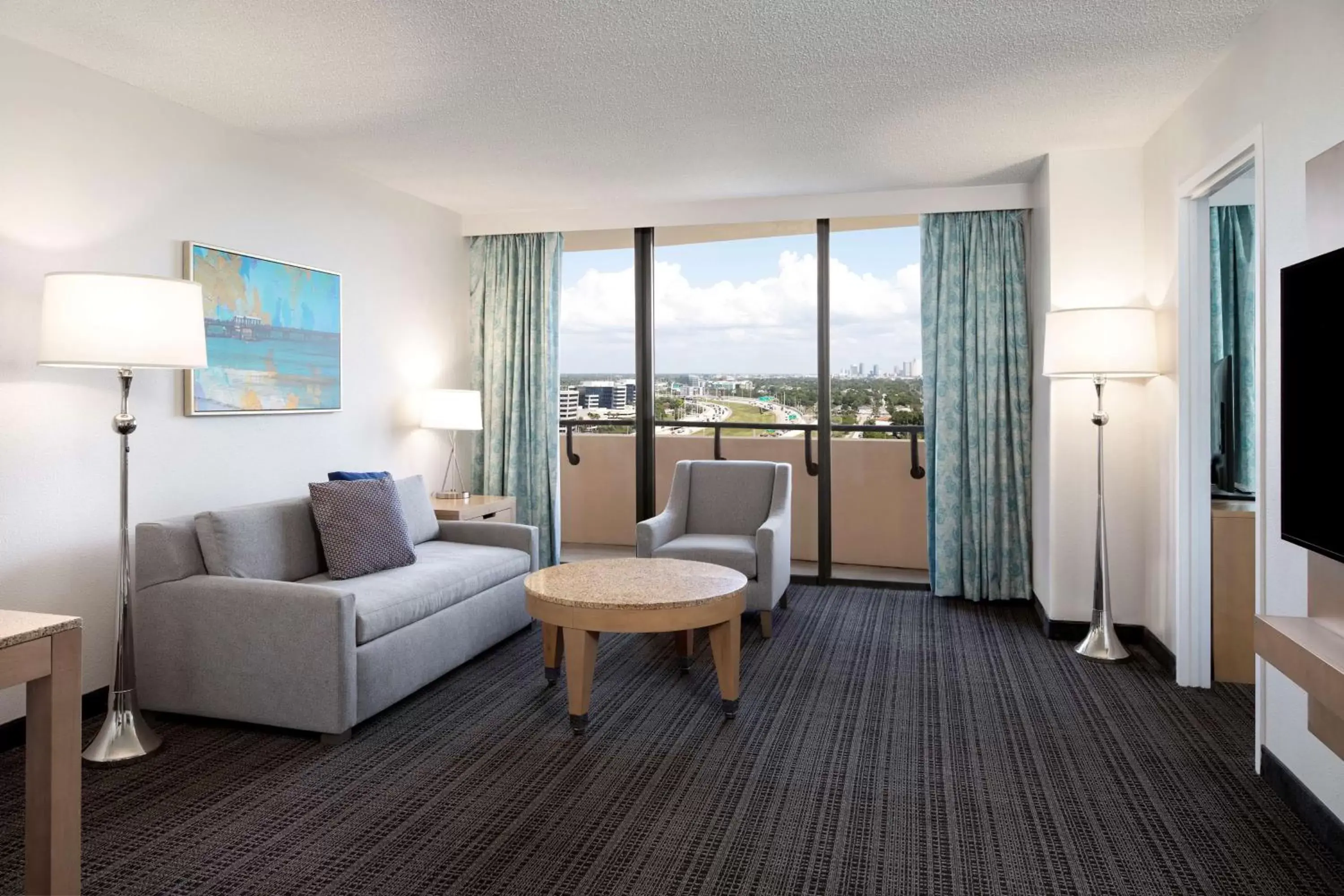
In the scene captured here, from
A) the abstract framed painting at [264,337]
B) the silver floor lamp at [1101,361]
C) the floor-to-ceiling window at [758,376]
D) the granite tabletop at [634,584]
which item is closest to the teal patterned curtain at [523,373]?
the floor-to-ceiling window at [758,376]

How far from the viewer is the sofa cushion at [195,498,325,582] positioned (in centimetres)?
333

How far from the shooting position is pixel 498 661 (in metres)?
4.01

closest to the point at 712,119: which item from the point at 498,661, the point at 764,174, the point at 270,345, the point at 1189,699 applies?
the point at 764,174

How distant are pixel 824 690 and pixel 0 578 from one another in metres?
3.08

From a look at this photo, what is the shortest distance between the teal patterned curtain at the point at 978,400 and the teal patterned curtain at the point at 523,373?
2.44 metres

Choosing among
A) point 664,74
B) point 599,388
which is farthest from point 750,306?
point 664,74

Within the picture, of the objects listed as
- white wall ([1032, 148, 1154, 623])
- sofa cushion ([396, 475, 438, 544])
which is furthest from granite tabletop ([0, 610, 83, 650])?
white wall ([1032, 148, 1154, 623])

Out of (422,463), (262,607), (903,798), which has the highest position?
(422,463)

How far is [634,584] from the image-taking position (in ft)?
11.3

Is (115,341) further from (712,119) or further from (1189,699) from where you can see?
(1189,699)

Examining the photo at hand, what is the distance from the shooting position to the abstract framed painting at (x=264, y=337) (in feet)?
12.5

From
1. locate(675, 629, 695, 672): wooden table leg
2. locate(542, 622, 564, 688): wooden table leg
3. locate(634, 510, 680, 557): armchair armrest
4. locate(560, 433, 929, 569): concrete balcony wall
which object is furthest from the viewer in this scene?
locate(560, 433, 929, 569): concrete balcony wall

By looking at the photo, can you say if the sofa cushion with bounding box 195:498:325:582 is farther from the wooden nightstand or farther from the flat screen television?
the flat screen television

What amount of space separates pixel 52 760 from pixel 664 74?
2920 millimetres
